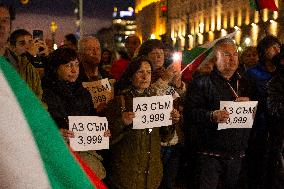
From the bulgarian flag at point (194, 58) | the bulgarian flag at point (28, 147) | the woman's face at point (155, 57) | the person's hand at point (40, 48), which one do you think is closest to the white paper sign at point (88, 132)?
the woman's face at point (155, 57)

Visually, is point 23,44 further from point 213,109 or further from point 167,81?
point 213,109

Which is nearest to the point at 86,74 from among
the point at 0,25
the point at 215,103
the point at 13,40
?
the point at 13,40

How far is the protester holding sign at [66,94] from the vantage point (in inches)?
170

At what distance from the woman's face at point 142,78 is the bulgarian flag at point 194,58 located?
1679mm

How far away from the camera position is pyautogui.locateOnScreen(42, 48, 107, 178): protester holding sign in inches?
170

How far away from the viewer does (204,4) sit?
6931cm

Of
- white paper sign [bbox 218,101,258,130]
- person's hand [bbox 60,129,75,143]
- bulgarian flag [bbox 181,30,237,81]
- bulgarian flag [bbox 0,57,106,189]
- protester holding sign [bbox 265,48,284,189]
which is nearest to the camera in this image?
bulgarian flag [bbox 0,57,106,189]

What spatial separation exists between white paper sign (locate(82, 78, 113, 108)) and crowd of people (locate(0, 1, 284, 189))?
7cm

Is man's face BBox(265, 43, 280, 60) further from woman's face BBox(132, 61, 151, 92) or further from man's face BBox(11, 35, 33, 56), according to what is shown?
man's face BBox(11, 35, 33, 56)

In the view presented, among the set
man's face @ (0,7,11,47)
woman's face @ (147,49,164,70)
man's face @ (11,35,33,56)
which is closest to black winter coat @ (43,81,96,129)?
man's face @ (0,7,11,47)

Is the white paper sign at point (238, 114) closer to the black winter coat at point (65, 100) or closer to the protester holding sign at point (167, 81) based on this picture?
→ the protester holding sign at point (167, 81)

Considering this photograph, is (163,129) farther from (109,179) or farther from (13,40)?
(13,40)

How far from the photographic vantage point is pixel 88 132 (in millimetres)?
4367

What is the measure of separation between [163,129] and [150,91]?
415 mm
